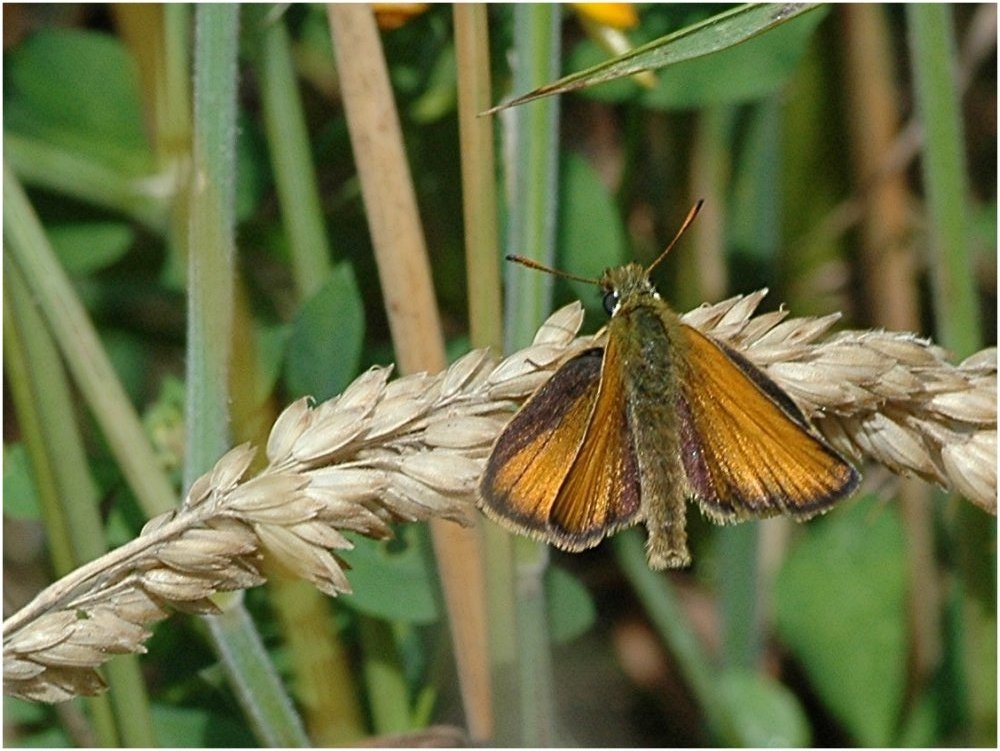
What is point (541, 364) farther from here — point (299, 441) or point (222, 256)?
point (222, 256)

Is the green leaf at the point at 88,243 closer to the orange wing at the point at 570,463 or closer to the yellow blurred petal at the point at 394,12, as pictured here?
the yellow blurred petal at the point at 394,12

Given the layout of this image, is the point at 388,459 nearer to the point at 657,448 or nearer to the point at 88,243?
the point at 657,448

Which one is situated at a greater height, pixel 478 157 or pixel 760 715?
pixel 478 157

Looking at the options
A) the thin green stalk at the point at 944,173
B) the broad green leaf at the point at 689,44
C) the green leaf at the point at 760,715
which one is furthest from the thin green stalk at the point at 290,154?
the green leaf at the point at 760,715

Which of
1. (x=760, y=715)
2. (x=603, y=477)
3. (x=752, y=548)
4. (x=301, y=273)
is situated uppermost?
(x=301, y=273)

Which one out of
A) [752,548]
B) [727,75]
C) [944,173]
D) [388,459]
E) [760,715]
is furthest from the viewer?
[752,548]

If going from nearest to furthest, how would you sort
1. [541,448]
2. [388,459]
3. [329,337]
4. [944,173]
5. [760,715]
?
1. [388,459]
2. [541,448]
3. [329,337]
4. [944,173]
5. [760,715]

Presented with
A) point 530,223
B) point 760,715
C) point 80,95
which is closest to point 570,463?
point 530,223
